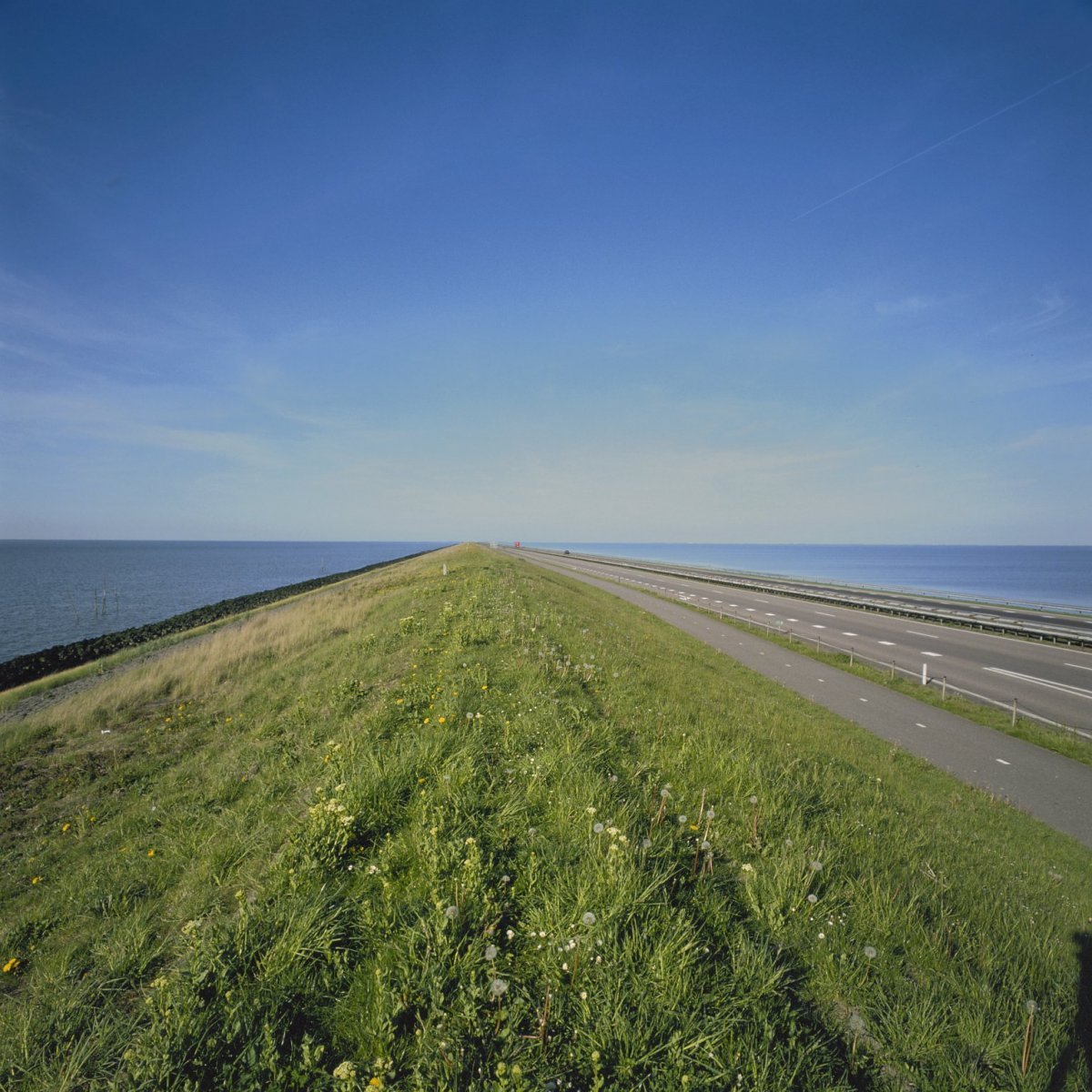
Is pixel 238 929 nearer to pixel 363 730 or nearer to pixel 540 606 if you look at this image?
pixel 363 730

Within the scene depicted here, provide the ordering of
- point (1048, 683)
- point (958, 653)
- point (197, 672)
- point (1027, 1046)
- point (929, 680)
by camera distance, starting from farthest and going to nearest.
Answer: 1. point (958, 653)
2. point (1048, 683)
3. point (929, 680)
4. point (197, 672)
5. point (1027, 1046)

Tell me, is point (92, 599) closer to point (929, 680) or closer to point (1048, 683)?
point (929, 680)

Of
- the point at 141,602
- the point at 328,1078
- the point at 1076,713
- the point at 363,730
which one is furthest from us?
the point at 141,602

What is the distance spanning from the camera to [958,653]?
26.5 metres

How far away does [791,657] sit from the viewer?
24156 mm

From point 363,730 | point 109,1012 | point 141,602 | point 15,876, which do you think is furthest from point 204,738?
point 141,602

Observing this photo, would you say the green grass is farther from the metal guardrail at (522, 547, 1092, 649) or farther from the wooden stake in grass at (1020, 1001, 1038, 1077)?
the metal guardrail at (522, 547, 1092, 649)

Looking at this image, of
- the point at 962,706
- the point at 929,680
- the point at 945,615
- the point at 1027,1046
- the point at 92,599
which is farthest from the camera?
the point at 92,599

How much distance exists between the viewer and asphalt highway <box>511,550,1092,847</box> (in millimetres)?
10172

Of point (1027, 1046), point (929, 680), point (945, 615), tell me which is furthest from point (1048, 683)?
point (1027, 1046)

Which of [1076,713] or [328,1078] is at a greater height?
[328,1078]

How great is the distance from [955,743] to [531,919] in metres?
14.6

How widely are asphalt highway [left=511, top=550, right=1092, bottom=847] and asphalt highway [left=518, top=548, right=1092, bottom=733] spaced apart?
9.53ft

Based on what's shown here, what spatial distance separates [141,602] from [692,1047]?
66.0m
